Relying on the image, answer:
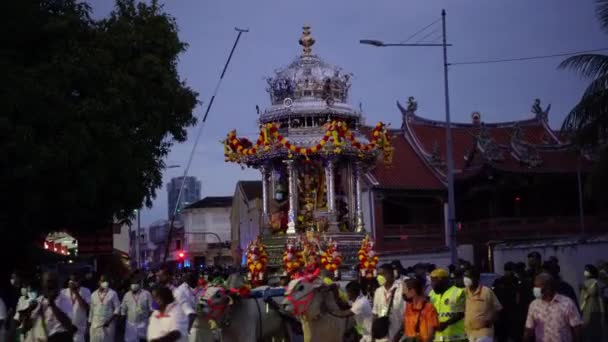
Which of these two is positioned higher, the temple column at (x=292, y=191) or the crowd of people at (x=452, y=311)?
the temple column at (x=292, y=191)

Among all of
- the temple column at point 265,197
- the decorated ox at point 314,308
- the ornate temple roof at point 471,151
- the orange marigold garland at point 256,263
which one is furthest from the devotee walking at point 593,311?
the ornate temple roof at point 471,151

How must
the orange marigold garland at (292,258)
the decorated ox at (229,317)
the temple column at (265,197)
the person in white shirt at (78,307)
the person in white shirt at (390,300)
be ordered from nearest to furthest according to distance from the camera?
the person in white shirt at (390,300), the decorated ox at (229,317), the person in white shirt at (78,307), the orange marigold garland at (292,258), the temple column at (265,197)

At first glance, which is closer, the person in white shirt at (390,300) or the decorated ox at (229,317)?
the person in white shirt at (390,300)

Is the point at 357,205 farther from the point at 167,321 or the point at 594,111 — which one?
the point at 167,321

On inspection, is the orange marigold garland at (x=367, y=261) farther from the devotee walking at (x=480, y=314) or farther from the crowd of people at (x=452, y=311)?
the devotee walking at (x=480, y=314)

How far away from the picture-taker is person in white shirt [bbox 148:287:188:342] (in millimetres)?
11719

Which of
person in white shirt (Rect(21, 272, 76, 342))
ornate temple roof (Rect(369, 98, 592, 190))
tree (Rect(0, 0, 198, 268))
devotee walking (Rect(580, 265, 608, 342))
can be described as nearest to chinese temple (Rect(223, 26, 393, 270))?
tree (Rect(0, 0, 198, 268))

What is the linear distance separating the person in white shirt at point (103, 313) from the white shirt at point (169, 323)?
703 centimetres

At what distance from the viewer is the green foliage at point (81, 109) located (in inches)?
929

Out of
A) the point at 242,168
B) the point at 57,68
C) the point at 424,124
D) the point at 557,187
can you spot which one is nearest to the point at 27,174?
the point at 57,68

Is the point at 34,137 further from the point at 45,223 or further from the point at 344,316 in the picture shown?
the point at 344,316

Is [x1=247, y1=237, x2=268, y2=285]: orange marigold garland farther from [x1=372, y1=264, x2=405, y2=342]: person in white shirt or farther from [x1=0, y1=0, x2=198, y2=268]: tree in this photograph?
[x1=372, y1=264, x2=405, y2=342]: person in white shirt

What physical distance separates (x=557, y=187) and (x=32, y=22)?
28880 millimetres

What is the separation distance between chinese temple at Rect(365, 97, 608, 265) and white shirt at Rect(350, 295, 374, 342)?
90.1 feet
